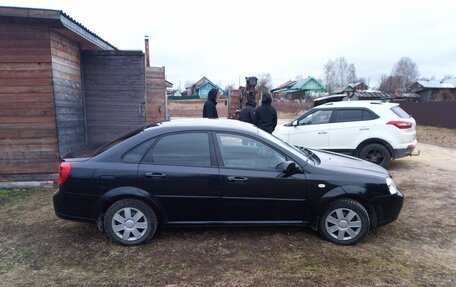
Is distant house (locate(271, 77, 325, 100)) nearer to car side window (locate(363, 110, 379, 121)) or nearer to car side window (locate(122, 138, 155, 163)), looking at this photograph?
car side window (locate(363, 110, 379, 121))

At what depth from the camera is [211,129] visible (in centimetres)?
419

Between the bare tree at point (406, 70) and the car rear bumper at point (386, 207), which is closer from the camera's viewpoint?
the car rear bumper at point (386, 207)

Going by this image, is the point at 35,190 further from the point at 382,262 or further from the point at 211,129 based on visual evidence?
the point at 382,262

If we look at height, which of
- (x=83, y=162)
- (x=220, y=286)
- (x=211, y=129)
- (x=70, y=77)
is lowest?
(x=220, y=286)

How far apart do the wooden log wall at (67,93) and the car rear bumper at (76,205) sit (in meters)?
2.97

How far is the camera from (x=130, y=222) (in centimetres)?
399

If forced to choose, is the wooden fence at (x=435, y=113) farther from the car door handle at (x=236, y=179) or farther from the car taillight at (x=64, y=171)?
the car taillight at (x=64, y=171)

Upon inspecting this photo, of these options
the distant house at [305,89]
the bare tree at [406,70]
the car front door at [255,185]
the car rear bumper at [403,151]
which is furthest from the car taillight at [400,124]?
the bare tree at [406,70]

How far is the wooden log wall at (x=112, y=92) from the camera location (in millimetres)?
8555

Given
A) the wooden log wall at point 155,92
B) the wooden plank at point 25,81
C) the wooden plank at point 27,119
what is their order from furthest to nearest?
1. the wooden log wall at point 155,92
2. the wooden plank at point 27,119
3. the wooden plank at point 25,81

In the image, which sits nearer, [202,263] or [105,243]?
[202,263]

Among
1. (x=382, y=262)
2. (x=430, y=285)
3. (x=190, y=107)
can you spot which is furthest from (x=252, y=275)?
(x=190, y=107)

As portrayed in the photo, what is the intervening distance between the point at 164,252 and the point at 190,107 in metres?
18.8

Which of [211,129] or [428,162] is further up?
[211,129]
